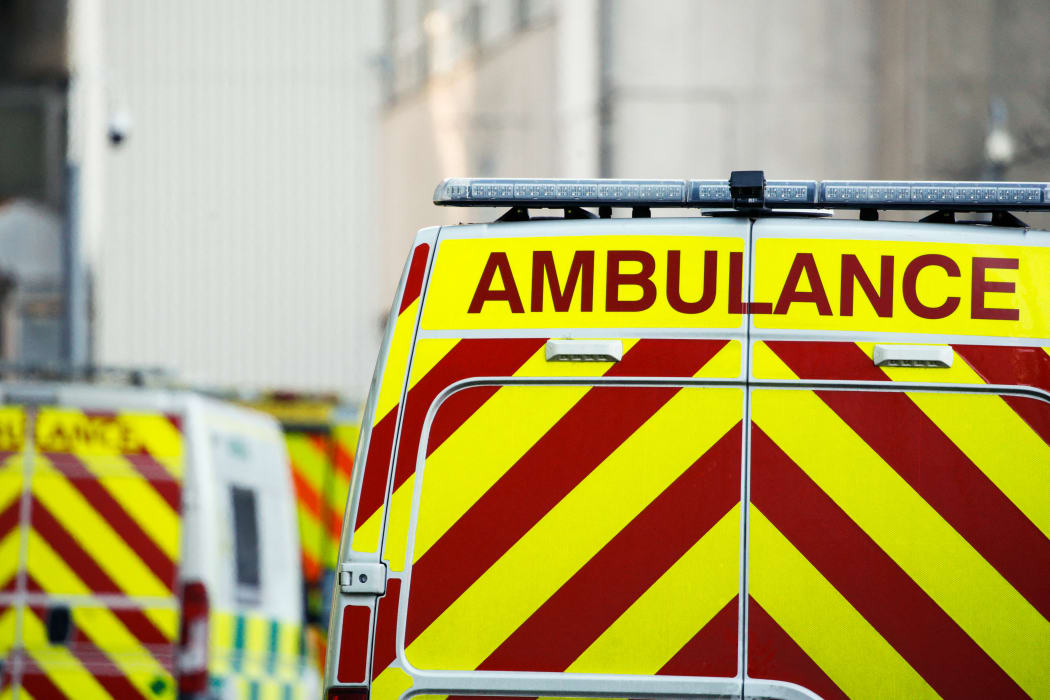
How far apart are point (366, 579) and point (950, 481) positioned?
1228mm

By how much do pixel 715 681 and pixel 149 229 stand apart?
30.0m

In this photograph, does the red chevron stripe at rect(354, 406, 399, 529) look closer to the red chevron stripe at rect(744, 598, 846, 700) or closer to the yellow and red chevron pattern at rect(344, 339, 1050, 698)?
the yellow and red chevron pattern at rect(344, 339, 1050, 698)

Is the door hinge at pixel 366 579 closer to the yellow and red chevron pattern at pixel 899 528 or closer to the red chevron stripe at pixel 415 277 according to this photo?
the red chevron stripe at pixel 415 277

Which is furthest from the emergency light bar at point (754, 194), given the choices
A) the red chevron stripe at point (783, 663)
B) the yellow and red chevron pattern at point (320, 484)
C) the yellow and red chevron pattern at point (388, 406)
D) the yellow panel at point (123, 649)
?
the yellow and red chevron pattern at point (320, 484)

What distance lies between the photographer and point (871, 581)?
3812mm

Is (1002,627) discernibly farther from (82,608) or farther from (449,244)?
(82,608)

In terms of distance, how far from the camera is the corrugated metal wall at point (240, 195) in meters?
32.5

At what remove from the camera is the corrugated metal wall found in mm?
32531

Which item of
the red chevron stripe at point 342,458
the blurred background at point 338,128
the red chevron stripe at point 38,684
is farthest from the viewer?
the blurred background at point 338,128

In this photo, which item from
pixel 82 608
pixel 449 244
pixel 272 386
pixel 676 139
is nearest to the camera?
pixel 449 244

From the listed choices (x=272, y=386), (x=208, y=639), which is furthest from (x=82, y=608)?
(x=272, y=386)

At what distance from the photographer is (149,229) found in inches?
1294

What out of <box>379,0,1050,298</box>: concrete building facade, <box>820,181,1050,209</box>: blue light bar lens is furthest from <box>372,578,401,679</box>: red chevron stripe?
<box>379,0,1050,298</box>: concrete building facade

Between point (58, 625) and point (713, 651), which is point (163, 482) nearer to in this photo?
point (58, 625)
